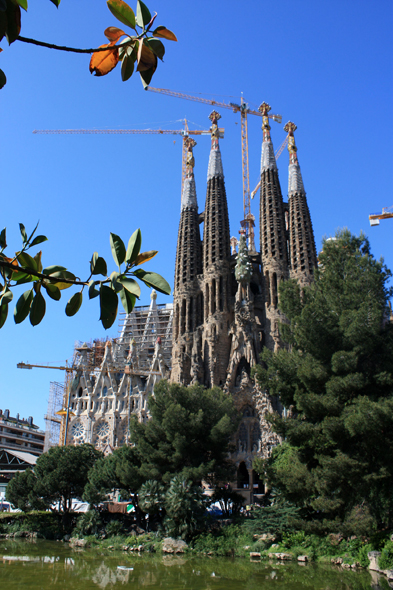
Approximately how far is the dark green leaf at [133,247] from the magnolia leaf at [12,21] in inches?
37.7

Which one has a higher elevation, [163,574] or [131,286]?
[131,286]

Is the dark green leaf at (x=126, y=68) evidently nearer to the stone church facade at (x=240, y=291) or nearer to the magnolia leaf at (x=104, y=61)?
the magnolia leaf at (x=104, y=61)

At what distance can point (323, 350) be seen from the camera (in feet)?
49.7

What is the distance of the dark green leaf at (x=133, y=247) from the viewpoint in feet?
7.54

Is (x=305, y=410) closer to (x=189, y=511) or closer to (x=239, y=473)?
(x=189, y=511)

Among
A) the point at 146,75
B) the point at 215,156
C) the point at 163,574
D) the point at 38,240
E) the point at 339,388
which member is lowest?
the point at 163,574

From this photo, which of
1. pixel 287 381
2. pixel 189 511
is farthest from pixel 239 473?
pixel 287 381

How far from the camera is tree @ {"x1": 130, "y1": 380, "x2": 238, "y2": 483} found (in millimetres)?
19766

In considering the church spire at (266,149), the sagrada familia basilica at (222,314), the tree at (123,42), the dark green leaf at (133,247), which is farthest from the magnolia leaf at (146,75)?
the church spire at (266,149)

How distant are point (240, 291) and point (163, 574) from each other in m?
22.8

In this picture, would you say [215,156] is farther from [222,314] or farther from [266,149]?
[222,314]

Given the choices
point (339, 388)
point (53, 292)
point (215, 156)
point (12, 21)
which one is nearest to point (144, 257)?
point (53, 292)

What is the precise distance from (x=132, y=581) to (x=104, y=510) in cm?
1183

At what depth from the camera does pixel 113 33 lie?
2.33 metres
